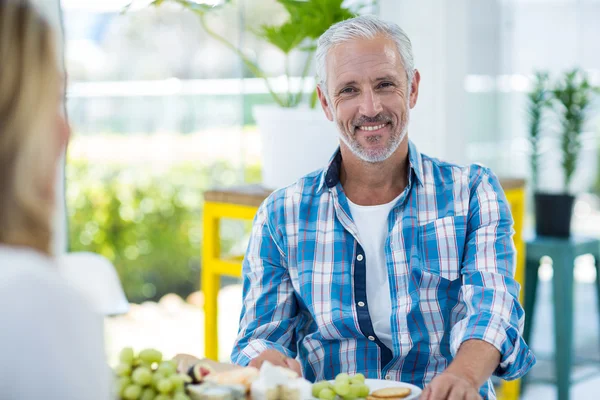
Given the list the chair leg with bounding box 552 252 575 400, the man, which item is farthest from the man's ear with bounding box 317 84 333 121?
the chair leg with bounding box 552 252 575 400

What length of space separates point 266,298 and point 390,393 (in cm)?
60

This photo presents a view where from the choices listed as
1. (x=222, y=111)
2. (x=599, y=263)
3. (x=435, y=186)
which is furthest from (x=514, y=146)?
(x=435, y=186)

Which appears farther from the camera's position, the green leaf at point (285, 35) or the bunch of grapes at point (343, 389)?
the green leaf at point (285, 35)

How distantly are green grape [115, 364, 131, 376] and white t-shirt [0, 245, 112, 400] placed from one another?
0.39 metres

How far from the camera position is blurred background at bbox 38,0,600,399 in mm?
3658

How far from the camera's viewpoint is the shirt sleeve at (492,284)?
5.28 feet

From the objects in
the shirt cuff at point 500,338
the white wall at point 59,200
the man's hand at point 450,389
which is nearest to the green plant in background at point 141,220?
the white wall at point 59,200

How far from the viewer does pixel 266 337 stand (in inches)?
70.8

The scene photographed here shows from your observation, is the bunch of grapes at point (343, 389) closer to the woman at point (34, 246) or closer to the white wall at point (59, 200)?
the woman at point (34, 246)

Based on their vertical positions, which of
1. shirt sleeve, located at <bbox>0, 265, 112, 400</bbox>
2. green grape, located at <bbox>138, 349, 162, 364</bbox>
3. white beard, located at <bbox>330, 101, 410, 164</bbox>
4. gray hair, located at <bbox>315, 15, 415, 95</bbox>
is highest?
gray hair, located at <bbox>315, 15, 415, 95</bbox>

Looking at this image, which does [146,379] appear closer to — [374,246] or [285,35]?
[374,246]

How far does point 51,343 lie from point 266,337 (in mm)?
1070

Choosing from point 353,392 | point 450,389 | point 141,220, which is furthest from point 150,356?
point 141,220

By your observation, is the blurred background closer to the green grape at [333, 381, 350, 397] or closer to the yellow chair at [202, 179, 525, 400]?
the yellow chair at [202, 179, 525, 400]
